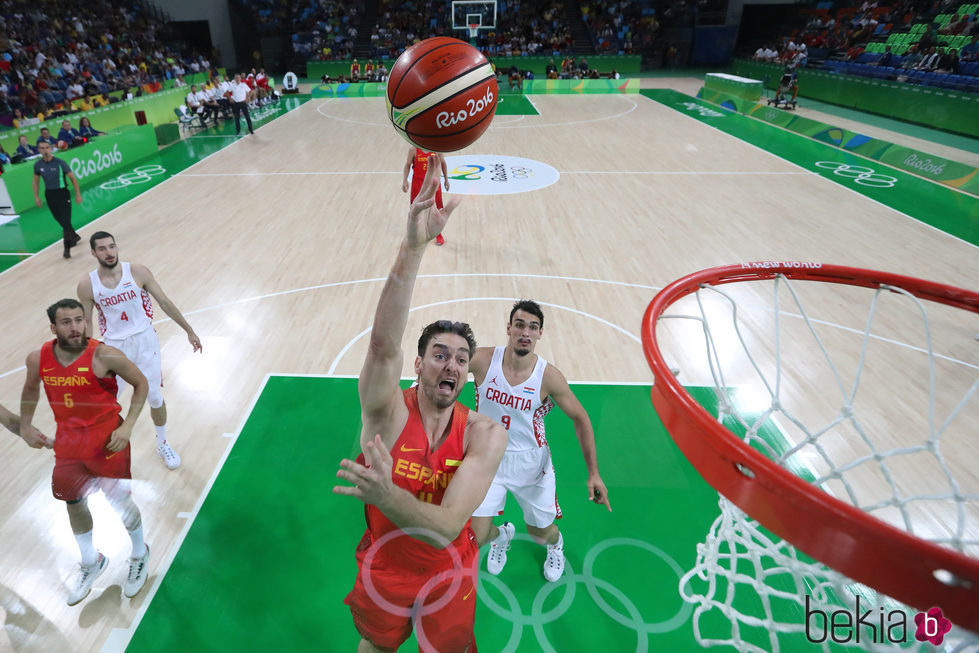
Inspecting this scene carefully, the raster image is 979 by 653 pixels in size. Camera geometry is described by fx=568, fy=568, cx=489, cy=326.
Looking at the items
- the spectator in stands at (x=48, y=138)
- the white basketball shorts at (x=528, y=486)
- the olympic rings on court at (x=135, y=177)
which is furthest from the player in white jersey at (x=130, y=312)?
the olympic rings on court at (x=135, y=177)

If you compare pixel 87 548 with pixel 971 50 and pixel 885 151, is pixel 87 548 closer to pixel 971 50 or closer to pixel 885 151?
pixel 885 151

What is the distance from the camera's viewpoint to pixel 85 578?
326cm

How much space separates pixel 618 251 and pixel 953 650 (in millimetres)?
6687

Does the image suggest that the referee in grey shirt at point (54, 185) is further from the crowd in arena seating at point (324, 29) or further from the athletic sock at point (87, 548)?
the crowd in arena seating at point (324, 29)

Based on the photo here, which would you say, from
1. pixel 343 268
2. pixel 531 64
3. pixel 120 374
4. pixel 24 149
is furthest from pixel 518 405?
pixel 531 64

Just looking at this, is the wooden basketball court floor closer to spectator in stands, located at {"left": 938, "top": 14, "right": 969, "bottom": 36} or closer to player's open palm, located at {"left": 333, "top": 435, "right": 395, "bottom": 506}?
player's open palm, located at {"left": 333, "top": 435, "right": 395, "bottom": 506}

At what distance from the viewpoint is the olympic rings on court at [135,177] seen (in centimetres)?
1095

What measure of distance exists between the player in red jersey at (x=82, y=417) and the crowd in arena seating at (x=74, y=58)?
1244 cm

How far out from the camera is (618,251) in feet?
26.4

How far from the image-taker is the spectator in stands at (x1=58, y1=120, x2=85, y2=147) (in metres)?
11.1

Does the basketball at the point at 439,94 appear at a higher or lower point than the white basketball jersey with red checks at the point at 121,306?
higher


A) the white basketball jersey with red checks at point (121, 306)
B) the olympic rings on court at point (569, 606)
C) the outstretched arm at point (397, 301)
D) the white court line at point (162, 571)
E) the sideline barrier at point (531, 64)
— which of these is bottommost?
the olympic rings on court at point (569, 606)

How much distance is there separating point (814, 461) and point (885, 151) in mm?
11335

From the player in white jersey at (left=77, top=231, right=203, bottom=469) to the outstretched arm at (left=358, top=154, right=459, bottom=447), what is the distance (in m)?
2.88
